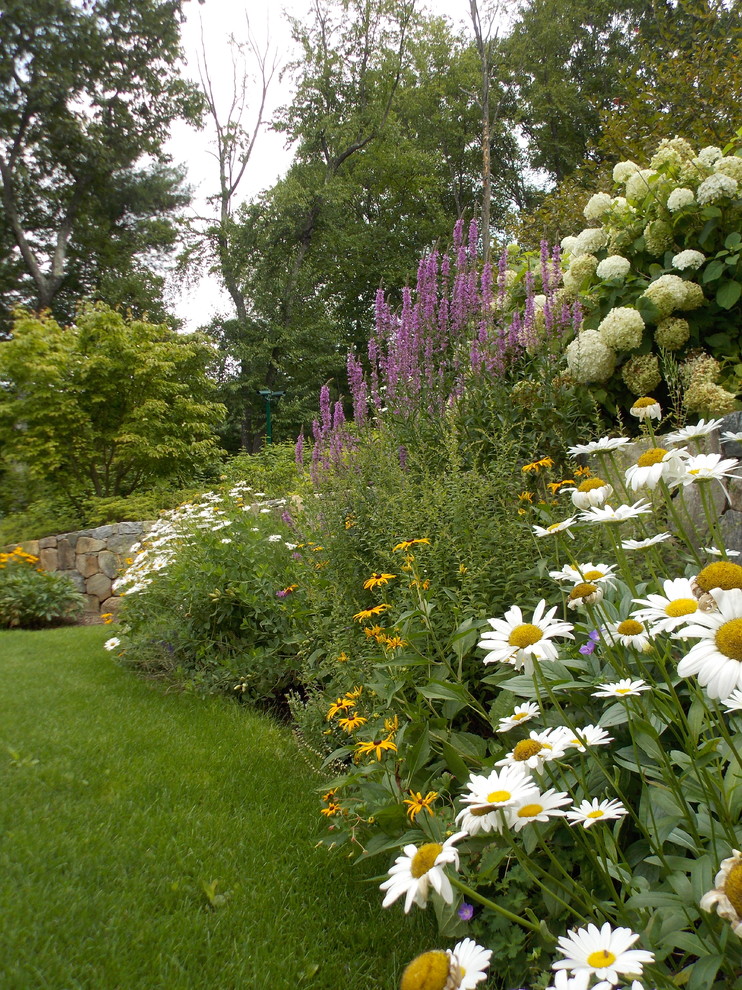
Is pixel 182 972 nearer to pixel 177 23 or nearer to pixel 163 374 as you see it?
pixel 163 374

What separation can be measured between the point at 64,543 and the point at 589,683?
8162 mm

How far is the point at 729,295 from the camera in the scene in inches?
137

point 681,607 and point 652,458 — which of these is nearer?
point 681,607

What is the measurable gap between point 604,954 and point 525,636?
16.7 inches

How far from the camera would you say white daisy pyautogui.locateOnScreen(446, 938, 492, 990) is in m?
0.77

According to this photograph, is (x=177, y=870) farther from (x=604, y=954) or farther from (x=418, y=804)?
(x=604, y=954)

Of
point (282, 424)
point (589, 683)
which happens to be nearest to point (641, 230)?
point (589, 683)

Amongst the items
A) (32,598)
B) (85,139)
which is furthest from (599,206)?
(85,139)

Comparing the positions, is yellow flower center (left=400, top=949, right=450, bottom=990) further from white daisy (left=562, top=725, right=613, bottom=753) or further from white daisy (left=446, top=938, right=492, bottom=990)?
white daisy (left=562, top=725, right=613, bottom=753)

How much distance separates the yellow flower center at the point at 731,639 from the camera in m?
0.83

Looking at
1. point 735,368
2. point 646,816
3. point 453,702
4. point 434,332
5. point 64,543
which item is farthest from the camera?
point 64,543

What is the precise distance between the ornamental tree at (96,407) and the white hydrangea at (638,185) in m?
7.16

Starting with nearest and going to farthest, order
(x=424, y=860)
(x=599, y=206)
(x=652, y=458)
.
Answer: (x=424, y=860) → (x=652, y=458) → (x=599, y=206)

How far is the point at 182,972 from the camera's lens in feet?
5.45
